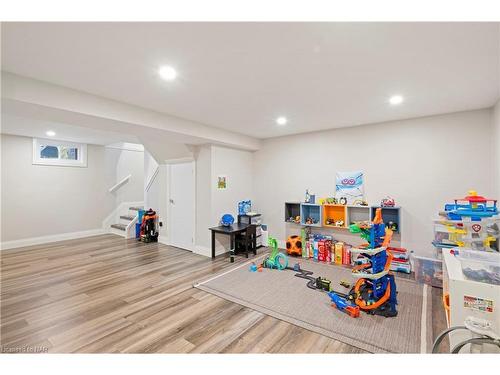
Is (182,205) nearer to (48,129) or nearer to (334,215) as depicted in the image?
(48,129)

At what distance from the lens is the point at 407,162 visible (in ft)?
12.4

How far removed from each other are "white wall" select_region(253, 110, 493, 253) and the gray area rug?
1271 mm

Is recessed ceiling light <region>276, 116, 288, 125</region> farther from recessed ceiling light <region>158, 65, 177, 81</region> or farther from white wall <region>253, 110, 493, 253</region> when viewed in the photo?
recessed ceiling light <region>158, 65, 177, 81</region>

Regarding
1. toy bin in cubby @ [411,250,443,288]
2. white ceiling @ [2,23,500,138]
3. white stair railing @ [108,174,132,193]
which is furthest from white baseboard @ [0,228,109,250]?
toy bin in cubby @ [411,250,443,288]

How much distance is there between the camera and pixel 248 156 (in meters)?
5.49

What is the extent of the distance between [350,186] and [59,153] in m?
7.10

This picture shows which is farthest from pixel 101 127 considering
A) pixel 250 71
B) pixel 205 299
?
pixel 205 299

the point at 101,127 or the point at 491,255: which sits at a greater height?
the point at 101,127

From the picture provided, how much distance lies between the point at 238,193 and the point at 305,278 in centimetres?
243

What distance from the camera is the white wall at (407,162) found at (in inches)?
131

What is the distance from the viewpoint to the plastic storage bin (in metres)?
1.77

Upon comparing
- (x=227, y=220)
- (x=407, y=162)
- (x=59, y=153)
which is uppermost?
(x=59, y=153)

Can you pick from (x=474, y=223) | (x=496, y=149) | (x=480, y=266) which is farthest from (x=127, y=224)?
(x=496, y=149)

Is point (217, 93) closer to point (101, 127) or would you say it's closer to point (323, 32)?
point (323, 32)
